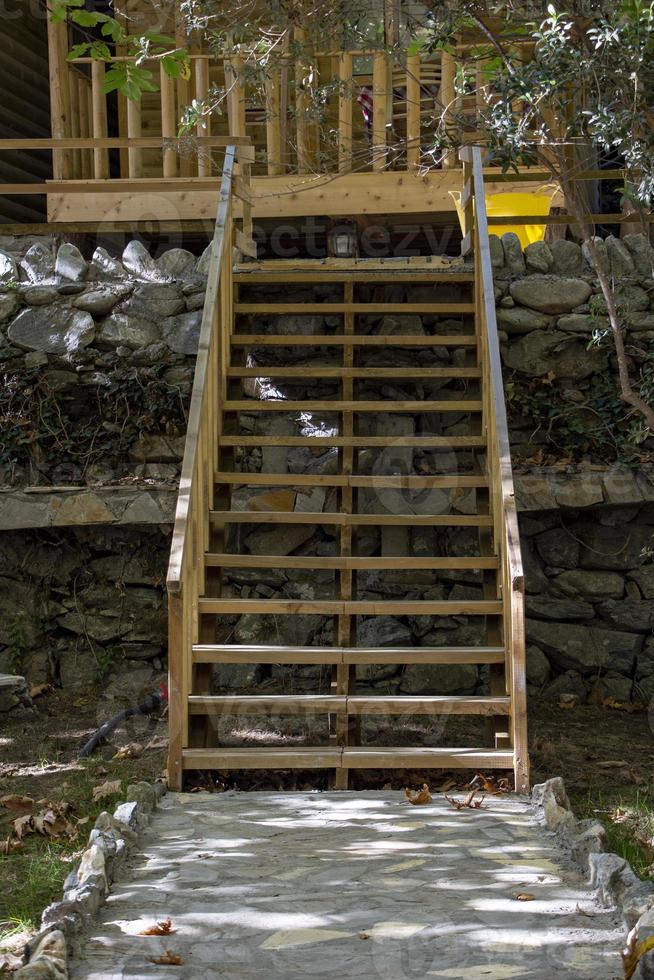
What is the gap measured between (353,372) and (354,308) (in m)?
0.56

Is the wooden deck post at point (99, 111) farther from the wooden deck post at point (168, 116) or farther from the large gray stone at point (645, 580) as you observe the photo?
the large gray stone at point (645, 580)

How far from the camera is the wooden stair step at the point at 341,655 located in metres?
4.84

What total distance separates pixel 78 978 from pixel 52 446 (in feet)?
15.9

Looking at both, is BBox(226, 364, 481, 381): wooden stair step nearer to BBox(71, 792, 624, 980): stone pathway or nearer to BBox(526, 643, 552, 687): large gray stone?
BBox(526, 643, 552, 687): large gray stone

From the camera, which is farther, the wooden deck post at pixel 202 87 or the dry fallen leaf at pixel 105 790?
the wooden deck post at pixel 202 87

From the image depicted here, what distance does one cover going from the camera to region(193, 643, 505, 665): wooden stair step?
15.9 feet

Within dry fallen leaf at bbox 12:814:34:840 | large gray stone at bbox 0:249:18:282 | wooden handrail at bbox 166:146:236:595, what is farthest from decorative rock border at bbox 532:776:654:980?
large gray stone at bbox 0:249:18:282

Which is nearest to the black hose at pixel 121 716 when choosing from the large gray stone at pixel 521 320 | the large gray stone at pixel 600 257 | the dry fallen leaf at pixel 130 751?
the dry fallen leaf at pixel 130 751

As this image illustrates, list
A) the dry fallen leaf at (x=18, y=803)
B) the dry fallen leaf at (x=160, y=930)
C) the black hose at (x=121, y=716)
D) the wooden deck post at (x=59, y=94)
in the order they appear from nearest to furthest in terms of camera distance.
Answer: the dry fallen leaf at (x=160, y=930) → the dry fallen leaf at (x=18, y=803) → the black hose at (x=121, y=716) → the wooden deck post at (x=59, y=94)

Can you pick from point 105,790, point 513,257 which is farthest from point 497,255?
point 105,790

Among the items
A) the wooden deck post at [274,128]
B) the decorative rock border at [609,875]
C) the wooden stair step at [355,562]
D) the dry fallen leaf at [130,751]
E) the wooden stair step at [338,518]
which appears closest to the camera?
the decorative rock border at [609,875]

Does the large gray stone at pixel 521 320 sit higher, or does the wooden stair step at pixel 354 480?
the large gray stone at pixel 521 320

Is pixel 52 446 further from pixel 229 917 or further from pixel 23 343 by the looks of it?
pixel 229 917

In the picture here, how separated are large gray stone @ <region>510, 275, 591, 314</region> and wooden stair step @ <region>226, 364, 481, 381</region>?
1.05m
